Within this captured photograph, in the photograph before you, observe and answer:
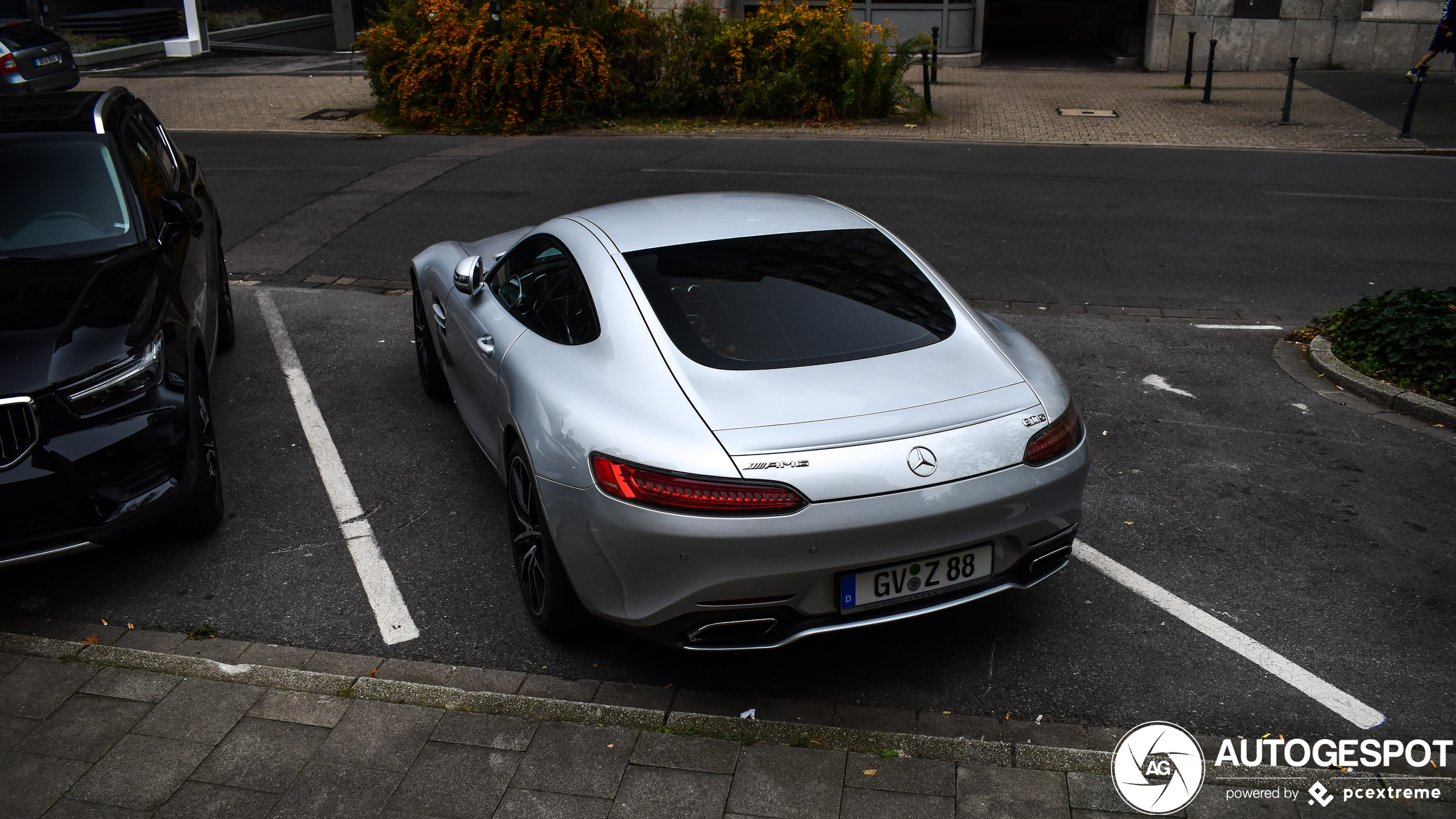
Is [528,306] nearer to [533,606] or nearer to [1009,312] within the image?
[533,606]

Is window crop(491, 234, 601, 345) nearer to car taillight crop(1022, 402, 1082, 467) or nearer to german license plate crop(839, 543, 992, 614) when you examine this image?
german license plate crop(839, 543, 992, 614)

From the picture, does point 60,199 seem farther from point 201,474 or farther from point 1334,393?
point 1334,393

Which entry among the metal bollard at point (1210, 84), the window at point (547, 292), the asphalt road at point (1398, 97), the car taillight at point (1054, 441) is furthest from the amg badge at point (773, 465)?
the metal bollard at point (1210, 84)

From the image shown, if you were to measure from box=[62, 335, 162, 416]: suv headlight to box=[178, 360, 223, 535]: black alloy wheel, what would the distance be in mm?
212

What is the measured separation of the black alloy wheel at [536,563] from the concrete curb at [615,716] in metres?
0.34

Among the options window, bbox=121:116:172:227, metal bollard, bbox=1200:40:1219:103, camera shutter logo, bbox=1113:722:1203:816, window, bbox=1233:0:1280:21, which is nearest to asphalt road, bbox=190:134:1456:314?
window, bbox=121:116:172:227

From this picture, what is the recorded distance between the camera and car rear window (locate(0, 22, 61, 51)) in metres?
18.9

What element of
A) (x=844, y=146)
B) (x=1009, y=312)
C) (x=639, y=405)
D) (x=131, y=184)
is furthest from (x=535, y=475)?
(x=844, y=146)

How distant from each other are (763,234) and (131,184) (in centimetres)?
366

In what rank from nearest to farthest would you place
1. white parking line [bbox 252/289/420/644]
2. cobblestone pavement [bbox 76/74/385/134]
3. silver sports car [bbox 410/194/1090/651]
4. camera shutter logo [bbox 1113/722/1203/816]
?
camera shutter logo [bbox 1113/722/1203/816]
silver sports car [bbox 410/194/1090/651]
white parking line [bbox 252/289/420/644]
cobblestone pavement [bbox 76/74/385/134]

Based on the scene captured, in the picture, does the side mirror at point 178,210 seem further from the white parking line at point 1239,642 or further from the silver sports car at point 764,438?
the white parking line at point 1239,642

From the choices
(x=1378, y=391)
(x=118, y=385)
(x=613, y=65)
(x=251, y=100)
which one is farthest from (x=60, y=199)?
(x=251, y=100)

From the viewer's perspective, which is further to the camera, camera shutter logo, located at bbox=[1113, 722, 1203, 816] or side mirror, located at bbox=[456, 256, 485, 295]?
side mirror, located at bbox=[456, 256, 485, 295]

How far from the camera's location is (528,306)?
181 inches
